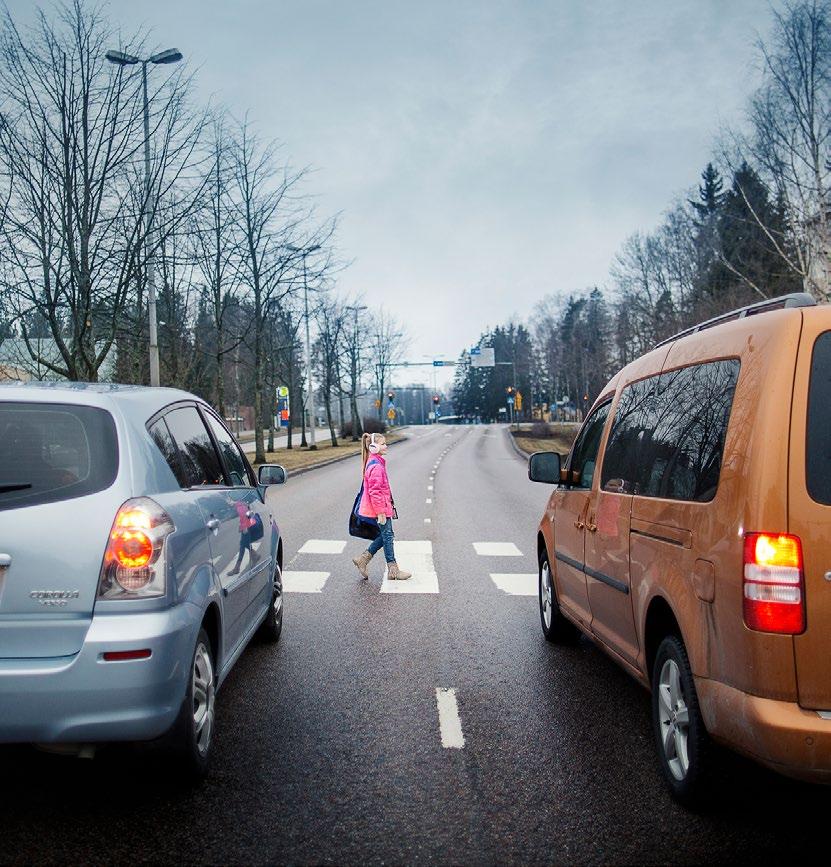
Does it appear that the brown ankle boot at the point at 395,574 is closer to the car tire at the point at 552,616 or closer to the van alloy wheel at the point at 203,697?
the car tire at the point at 552,616

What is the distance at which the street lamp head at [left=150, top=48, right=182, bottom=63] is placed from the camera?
14470 mm

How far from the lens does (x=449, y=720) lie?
4.76 meters

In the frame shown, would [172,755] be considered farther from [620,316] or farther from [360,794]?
[620,316]

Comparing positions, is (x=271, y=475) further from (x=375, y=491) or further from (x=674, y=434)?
(x=375, y=491)

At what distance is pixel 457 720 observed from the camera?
4.76 metres

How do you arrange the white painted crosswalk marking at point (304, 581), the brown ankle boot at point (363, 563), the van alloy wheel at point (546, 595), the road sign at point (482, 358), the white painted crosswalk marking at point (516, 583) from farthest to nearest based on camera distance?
the road sign at point (482, 358) < the brown ankle boot at point (363, 563) < the white painted crosswalk marking at point (304, 581) < the white painted crosswalk marking at point (516, 583) < the van alloy wheel at point (546, 595)

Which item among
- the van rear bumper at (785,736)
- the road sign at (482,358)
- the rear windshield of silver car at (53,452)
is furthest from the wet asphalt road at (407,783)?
the road sign at (482,358)

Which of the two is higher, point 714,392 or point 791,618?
point 714,392

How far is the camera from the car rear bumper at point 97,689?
317 centimetres

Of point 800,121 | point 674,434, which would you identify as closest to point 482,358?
point 800,121

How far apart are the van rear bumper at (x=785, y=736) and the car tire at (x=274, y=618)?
3.88 metres

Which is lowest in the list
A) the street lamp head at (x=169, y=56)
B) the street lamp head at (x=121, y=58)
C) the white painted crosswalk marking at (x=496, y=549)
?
the white painted crosswalk marking at (x=496, y=549)

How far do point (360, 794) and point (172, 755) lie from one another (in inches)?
31.0

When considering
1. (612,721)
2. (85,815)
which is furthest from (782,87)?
(85,815)
